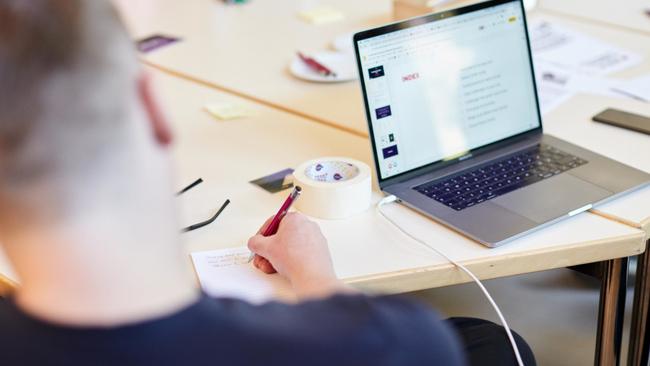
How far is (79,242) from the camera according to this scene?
31.3 inches

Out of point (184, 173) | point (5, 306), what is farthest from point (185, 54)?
point (5, 306)

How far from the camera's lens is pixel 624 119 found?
6.27ft

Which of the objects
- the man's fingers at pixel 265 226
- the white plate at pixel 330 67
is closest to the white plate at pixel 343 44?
the white plate at pixel 330 67

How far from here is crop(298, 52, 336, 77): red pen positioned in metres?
2.20

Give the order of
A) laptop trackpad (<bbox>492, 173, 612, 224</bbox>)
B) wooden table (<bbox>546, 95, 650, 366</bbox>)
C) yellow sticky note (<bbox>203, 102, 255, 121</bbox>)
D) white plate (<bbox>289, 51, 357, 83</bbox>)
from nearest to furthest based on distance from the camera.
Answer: laptop trackpad (<bbox>492, 173, 612, 224</bbox>)
wooden table (<bbox>546, 95, 650, 366</bbox>)
yellow sticky note (<bbox>203, 102, 255, 121</bbox>)
white plate (<bbox>289, 51, 357, 83</bbox>)

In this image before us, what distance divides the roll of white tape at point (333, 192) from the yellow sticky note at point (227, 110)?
0.45 meters

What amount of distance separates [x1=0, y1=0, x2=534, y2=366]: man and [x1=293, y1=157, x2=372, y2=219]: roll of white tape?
27.6 inches

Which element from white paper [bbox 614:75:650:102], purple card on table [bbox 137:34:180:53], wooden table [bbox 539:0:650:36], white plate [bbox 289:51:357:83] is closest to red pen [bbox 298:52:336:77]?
white plate [bbox 289:51:357:83]

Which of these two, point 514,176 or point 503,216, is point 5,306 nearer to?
point 503,216

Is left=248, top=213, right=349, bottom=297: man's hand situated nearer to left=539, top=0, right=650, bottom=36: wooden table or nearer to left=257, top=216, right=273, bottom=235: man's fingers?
left=257, top=216, right=273, bottom=235: man's fingers

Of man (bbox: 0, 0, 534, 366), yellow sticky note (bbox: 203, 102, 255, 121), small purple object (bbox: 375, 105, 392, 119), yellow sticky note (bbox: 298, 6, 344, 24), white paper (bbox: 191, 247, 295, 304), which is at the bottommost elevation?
white paper (bbox: 191, 247, 295, 304)

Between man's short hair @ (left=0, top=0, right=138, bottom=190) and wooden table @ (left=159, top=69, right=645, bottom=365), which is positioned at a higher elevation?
man's short hair @ (left=0, top=0, right=138, bottom=190)

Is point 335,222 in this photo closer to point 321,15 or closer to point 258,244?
point 258,244

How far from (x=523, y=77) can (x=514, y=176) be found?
0.78ft
